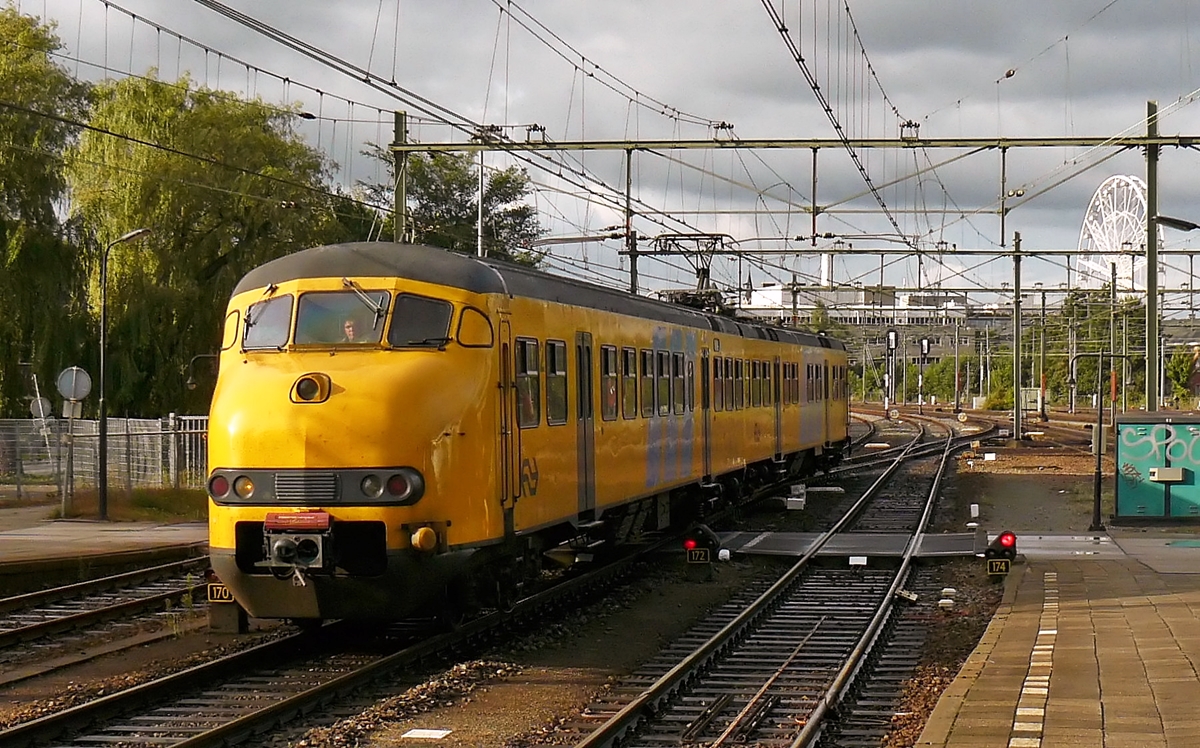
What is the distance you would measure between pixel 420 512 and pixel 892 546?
10.1 m

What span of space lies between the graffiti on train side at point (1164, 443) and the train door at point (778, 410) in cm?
718

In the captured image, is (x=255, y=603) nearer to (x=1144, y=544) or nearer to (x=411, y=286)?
(x=411, y=286)

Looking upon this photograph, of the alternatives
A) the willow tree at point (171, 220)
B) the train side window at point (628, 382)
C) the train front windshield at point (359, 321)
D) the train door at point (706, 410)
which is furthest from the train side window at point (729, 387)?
the willow tree at point (171, 220)

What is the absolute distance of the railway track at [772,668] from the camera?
9.84 m

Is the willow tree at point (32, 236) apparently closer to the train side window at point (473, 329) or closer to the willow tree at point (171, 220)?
the willow tree at point (171, 220)

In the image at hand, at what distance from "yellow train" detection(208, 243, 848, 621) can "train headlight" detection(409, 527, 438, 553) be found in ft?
0.04

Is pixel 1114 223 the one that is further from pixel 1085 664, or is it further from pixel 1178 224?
pixel 1085 664

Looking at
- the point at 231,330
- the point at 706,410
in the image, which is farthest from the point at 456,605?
the point at 706,410

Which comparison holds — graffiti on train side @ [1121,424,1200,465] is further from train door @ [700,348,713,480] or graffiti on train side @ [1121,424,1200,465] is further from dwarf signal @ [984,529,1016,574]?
train door @ [700,348,713,480]

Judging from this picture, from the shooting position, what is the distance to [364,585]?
11422 mm

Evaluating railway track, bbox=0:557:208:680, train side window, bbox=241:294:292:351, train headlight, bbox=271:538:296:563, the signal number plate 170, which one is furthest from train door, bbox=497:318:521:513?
railway track, bbox=0:557:208:680

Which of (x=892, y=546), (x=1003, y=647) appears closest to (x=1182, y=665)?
(x=1003, y=647)

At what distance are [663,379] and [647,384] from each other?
892 mm

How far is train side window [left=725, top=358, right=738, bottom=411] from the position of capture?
76.3 feet
